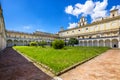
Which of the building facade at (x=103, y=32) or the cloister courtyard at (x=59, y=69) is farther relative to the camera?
the building facade at (x=103, y=32)

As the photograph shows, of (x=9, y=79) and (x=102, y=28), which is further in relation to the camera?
(x=102, y=28)

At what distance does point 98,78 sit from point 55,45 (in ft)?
48.5

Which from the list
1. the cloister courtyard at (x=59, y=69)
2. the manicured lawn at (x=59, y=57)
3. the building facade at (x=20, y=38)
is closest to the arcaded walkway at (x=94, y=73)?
the cloister courtyard at (x=59, y=69)

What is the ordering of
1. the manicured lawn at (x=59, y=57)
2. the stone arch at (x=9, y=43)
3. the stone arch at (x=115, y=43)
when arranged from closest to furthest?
the manicured lawn at (x=59, y=57)
the stone arch at (x=115, y=43)
the stone arch at (x=9, y=43)

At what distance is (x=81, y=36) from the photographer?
49844mm

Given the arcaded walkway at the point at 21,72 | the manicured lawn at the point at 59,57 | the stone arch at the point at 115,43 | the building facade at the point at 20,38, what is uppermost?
the building facade at the point at 20,38

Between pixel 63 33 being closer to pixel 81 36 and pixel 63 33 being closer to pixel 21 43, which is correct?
pixel 81 36

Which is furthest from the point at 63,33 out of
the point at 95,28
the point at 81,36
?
the point at 95,28

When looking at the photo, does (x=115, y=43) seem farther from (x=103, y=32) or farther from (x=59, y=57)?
(x=59, y=57)

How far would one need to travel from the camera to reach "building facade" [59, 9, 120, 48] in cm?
3531

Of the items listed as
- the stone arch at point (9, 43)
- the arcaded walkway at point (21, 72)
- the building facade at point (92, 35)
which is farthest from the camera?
the stone arch at point (9, 43)

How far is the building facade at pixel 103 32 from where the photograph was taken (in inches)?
1390

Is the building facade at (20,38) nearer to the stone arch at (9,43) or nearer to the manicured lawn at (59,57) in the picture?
the stone arch at (9,43)

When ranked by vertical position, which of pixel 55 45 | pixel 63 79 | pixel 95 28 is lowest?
pixel 63 79
